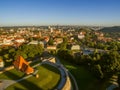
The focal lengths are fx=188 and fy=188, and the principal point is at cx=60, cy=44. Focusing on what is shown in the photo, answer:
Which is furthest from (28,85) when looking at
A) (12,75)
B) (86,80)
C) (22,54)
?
(22,54)

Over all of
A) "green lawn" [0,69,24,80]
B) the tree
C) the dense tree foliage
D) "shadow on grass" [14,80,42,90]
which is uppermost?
"shadow on grass" [14,80,42,90]

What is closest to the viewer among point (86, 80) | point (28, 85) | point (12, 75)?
point (28, 85)

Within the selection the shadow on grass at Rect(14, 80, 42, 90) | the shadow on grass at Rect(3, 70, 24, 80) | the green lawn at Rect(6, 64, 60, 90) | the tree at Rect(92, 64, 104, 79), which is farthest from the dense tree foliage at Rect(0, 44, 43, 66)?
the shadow on grass at Rect(14, 80, 42, 90)

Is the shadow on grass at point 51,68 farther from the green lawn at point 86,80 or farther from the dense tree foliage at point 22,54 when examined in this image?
the dense tree foliage at point 22,54

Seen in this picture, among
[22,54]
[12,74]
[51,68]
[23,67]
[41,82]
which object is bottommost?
[22,54]

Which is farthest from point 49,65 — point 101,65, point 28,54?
point 28,54

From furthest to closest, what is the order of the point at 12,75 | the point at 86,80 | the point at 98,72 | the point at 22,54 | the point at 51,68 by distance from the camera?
the point at 22,54 < the point at 51,68 < the point at 86,80 < the point at 98,72 < the point at 12,75

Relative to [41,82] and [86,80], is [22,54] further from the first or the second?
[41,82]

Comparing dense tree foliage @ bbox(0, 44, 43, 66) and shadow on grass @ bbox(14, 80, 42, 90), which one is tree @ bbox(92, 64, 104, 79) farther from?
dense tree foliage @ bbox(0, 44, 43, 66)

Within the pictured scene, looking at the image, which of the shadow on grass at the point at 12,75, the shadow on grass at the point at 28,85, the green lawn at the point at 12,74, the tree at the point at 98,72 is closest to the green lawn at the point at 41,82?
the shadow on grass at the point at 28,85
